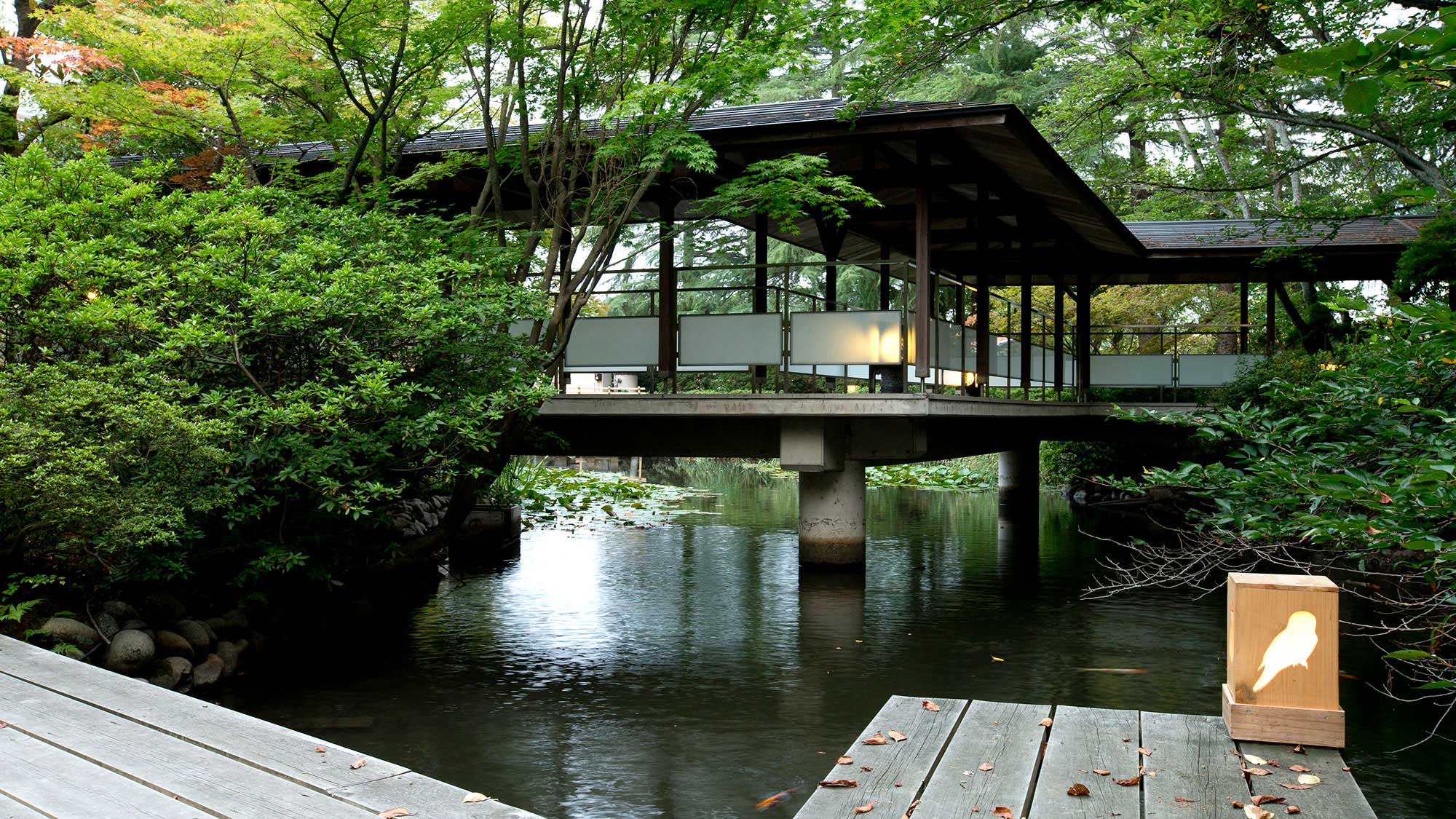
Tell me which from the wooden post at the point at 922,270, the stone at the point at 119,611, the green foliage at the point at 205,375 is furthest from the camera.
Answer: the wooden post at the point at 922,270

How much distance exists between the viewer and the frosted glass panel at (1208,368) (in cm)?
1853

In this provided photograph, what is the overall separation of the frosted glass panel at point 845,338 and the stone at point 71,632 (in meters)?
6.98

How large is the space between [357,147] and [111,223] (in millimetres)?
4017

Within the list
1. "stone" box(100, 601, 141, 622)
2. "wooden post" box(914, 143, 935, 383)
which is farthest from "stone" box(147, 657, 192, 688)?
"wooden post" box(914, 143, 935, 383)

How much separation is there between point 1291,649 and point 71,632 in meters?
7.46

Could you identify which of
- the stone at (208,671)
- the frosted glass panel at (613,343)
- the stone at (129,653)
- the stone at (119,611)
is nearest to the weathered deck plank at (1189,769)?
the stone at (129,653)

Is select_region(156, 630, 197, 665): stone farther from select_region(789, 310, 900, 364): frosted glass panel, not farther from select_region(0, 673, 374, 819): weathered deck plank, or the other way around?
select_region(789, 310, 900, 364): frosted glass panel

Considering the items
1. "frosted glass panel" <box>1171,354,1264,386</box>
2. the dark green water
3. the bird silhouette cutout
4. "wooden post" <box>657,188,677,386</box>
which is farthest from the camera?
"frosted glass panel" <box>1171,354,1264,386</box>

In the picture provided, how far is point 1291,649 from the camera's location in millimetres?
3518

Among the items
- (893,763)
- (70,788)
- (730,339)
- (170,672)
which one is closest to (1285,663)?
(893,763)

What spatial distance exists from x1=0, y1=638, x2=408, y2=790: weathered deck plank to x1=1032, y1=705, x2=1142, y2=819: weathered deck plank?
5.93ft

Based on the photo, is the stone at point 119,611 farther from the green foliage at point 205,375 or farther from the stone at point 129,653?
the stone at point 129,653

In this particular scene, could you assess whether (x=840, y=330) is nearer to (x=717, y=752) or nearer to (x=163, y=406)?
(x=717, y=752)

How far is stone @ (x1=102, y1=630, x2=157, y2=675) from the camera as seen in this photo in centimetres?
782
